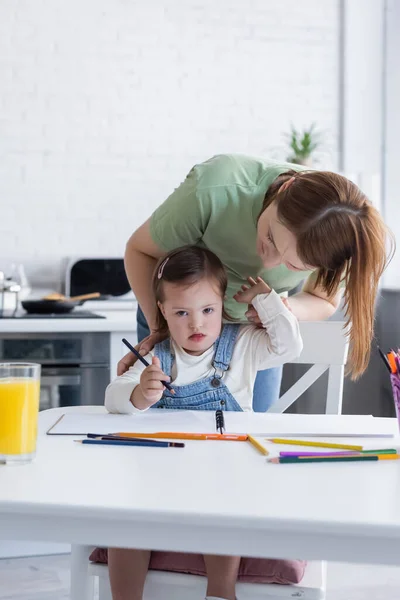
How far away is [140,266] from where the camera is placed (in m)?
1.80

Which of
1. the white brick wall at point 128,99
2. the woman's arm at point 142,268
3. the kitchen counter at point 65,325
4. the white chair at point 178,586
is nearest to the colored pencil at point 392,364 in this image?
the white chair at point 178,586

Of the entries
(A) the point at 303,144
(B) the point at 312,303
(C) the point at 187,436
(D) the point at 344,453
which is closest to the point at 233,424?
(C) the point at 187,436

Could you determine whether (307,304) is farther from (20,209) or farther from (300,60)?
(300,60)

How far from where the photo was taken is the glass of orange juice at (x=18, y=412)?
987 mm

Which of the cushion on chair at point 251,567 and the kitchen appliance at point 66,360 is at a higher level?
the kitchen appliance at point 66,360

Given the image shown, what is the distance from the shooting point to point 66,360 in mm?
2516

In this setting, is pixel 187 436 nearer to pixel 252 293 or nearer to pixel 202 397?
pixel 202 397

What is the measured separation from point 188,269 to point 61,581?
114 cm

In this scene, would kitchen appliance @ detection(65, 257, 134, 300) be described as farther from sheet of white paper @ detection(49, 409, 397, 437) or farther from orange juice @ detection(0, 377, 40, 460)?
orange juice @ detection(0, 377, 40, 460)

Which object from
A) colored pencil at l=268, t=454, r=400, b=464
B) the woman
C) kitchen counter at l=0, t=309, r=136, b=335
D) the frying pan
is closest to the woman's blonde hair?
the woman

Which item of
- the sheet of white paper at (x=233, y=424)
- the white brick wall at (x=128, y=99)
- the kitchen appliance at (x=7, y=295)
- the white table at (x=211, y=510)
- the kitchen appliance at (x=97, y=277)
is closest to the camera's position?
the white table at (x=211, y=510)

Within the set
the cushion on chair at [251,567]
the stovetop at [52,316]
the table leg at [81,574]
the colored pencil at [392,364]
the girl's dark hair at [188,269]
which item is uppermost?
the girl's dark hair at [188,269]

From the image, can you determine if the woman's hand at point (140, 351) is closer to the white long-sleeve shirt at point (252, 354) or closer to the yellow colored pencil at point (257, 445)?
the white long-sleeve shirt at point (252, 354)

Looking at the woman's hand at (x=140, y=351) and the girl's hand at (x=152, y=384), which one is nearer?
the girl's hand at (x=152, y=384)
